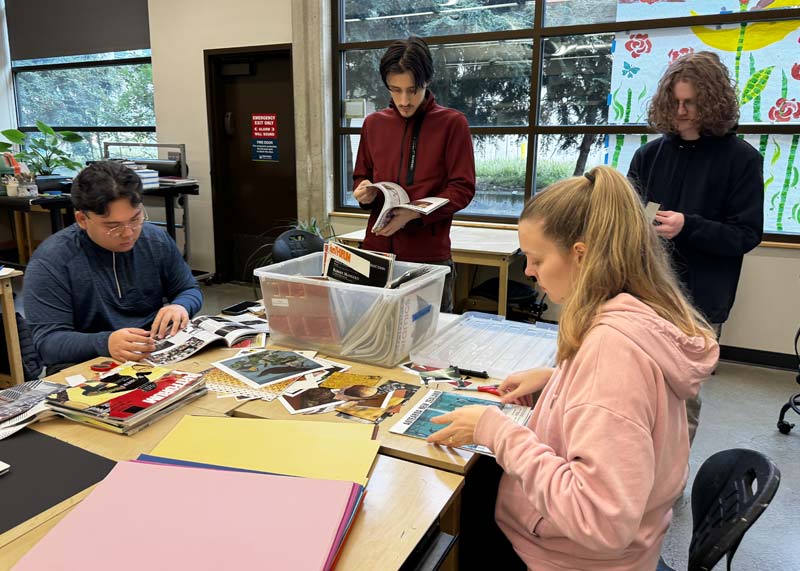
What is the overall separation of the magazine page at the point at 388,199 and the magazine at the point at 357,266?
0.41 m

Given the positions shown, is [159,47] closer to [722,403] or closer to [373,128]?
[373,128]

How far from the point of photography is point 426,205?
6.64 feet

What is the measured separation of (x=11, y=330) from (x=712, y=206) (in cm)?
300

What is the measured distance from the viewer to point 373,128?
7.86 ft

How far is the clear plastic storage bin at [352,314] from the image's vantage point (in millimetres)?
1493

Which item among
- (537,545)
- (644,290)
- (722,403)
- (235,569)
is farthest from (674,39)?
(235,569)

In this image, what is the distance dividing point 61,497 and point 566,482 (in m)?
0.81

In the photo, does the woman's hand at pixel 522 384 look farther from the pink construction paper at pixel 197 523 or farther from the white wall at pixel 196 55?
the white wall at pixel 196 55

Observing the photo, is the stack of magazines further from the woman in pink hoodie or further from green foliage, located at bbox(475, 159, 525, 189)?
green foliage, located at bbox(475, 159, 525, 189)

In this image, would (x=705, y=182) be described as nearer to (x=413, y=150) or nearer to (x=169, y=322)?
(x=413, y=150)

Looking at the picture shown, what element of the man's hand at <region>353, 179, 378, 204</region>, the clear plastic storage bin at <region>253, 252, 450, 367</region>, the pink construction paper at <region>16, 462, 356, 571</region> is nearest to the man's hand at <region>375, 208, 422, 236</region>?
the man's hand at <region>353, 179, 378, 204</region>

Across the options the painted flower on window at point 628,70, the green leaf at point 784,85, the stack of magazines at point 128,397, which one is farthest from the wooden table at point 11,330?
the green leaf at point 784,85

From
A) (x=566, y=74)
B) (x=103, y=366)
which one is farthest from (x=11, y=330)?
(x=566, y=74)

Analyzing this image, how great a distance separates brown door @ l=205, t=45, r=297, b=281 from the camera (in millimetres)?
4949
